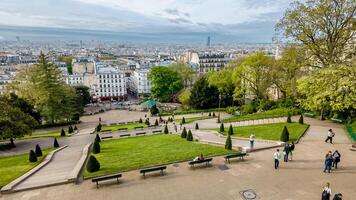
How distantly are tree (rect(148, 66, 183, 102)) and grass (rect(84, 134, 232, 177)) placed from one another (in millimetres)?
57584

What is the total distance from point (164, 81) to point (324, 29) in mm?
56905

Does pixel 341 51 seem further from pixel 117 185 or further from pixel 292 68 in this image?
pixel 117 185

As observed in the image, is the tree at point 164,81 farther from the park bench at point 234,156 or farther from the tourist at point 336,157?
the tourist at point 336,157

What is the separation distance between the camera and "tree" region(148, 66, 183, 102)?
83562mm

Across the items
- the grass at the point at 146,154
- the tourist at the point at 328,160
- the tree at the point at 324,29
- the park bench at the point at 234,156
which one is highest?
the tree at the point at 324,29

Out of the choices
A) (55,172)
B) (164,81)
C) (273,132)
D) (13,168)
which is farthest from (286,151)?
(164,81)

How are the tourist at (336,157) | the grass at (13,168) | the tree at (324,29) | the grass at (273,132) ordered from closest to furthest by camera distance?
the tourist at (336,157), the grass at (13,168), the grass at (273,132), the tree at (324,29)

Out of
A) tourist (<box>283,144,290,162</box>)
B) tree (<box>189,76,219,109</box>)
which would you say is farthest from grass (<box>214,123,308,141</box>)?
tree (<box>189,76,219,109</box>)

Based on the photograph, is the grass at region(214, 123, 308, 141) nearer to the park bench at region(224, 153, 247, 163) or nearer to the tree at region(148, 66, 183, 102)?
the park bench at region(224, 153, 247, 163)

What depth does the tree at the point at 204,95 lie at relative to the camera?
6312 cm

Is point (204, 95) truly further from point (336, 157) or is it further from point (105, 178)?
point (105, 178)

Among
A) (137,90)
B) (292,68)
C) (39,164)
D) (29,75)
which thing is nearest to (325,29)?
(292,68)

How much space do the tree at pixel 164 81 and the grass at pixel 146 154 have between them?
57.6m

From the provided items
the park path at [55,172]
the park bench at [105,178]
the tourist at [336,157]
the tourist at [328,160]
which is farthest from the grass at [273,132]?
the park path at [55,172]
